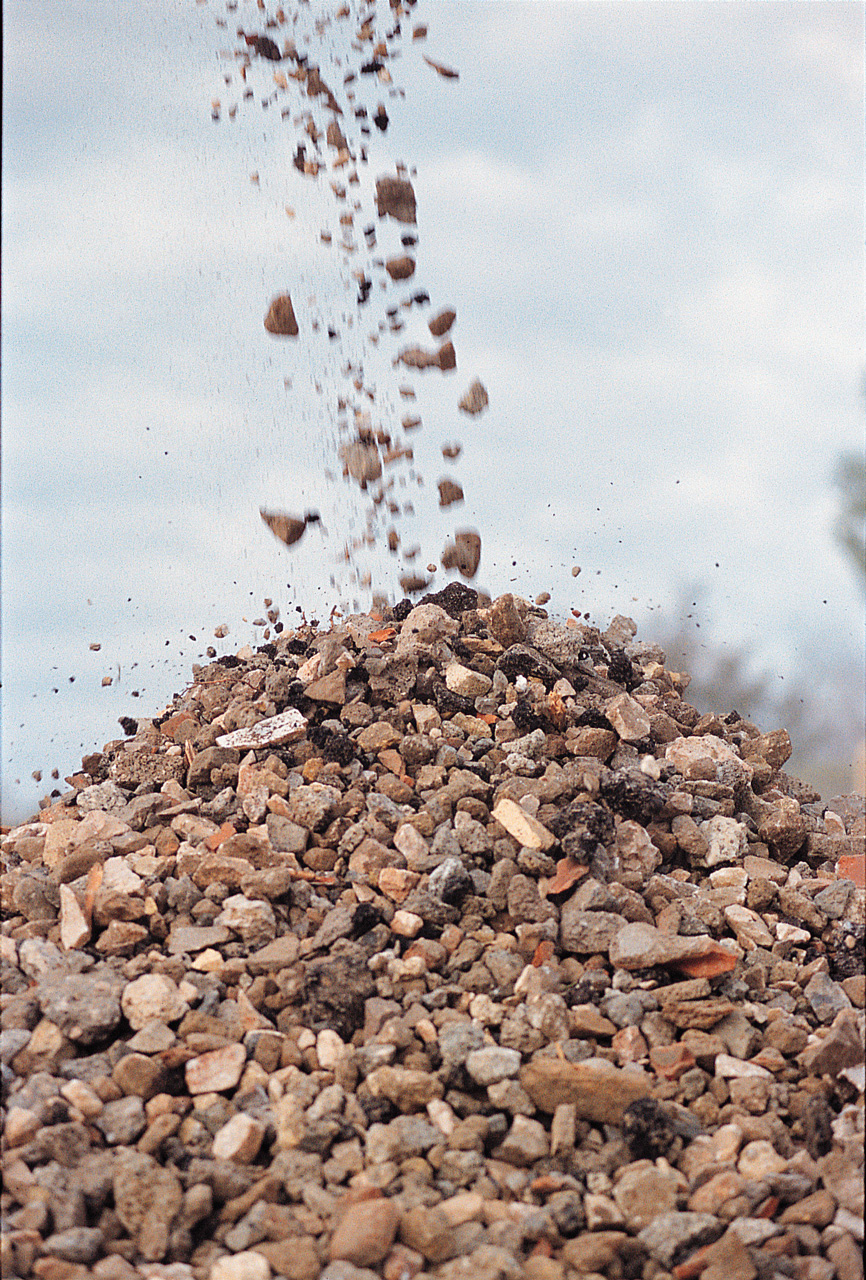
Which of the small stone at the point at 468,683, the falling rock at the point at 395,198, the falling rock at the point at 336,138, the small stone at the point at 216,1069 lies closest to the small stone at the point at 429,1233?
the small stone at the point at 216,1069

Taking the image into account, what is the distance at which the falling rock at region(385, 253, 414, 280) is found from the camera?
393 centimetres

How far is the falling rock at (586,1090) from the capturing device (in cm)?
237

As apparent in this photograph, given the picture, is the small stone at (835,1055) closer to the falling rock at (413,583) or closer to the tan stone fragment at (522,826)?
the tan stone fragment at (522,826)

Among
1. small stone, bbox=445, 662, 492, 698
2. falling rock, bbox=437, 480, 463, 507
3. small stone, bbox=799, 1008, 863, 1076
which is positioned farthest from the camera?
falling rock, bbox=437, 480, 463, 507

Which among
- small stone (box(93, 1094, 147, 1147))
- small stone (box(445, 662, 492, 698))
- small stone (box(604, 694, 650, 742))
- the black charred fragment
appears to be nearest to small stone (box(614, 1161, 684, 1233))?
small stone (box(93, 1094, 147, 1147))

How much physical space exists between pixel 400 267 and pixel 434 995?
2.46m

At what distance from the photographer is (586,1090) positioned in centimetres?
237

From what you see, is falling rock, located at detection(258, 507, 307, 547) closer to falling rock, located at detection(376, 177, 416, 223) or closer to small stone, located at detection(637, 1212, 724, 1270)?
falling rock, located at detection(376, 177, 416, 223)

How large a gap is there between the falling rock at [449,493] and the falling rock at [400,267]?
0.72 metres

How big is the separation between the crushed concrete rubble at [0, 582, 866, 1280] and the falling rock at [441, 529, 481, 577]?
14.6 inches

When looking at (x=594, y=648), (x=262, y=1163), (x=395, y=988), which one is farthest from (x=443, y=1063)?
(x=594, y=648)

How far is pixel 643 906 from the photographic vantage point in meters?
2.92

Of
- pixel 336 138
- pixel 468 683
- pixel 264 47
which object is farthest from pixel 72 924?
pixel 264 47

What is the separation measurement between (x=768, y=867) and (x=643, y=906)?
0.59 metres
